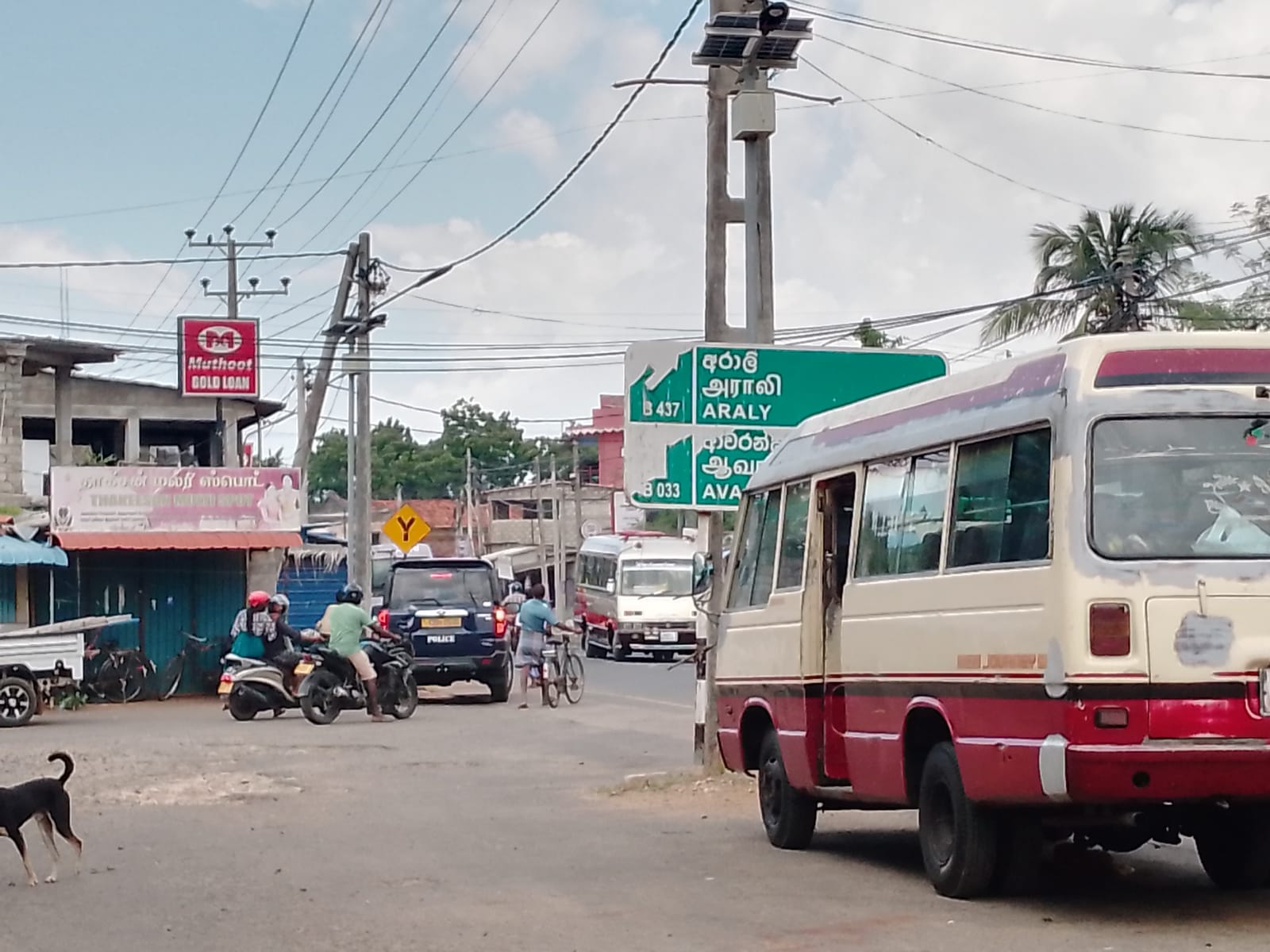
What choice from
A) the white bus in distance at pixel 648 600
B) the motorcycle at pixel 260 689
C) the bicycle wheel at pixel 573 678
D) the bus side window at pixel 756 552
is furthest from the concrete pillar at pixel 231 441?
the bus side window at pixel 756 552

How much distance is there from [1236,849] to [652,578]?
3476 centimetres

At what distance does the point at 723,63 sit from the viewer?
50.8 feet

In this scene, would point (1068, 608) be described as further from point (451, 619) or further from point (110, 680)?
point (110, 680)

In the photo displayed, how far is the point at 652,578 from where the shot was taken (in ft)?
144

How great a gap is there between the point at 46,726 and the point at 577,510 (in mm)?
41832

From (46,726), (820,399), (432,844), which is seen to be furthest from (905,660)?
(46,726)

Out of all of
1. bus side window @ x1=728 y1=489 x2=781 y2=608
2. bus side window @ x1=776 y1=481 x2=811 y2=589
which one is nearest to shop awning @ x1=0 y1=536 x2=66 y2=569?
bus side window @ x1=728 y1=489 x2=781 y2=608

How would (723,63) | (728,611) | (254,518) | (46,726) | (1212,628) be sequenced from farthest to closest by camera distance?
(254,518)
(46,726)
(723,63)
(728,611)
(1212,628)

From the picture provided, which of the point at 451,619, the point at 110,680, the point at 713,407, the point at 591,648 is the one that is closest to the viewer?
the point at 713,407

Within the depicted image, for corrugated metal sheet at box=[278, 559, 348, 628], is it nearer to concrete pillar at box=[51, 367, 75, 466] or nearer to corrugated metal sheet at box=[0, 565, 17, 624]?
corrugated metal sheet at box=[0, 565, 17, 624]

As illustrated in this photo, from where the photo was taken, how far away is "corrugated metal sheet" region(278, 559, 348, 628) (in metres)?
33.8

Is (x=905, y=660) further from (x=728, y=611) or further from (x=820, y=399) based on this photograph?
(x=820, y=399)

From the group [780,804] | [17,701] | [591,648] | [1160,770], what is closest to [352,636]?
[17,701]

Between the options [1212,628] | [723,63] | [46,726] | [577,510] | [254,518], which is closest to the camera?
[1212,628]
